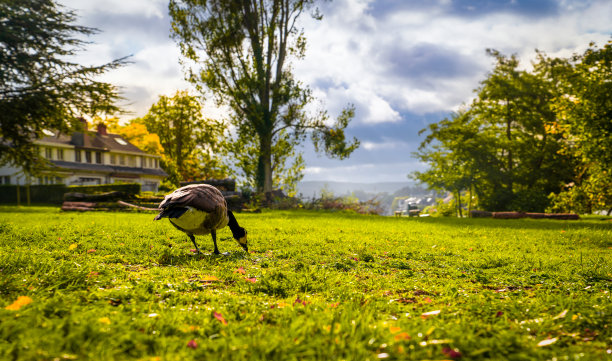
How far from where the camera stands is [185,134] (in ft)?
172

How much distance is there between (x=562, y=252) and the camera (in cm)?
1022

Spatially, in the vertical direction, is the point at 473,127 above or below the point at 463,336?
above

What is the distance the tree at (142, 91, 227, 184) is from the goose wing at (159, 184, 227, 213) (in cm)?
4386

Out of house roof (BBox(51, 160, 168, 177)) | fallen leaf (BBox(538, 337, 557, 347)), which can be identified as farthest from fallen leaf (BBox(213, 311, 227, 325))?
house roof (BBox(51, 160, 168, 177))

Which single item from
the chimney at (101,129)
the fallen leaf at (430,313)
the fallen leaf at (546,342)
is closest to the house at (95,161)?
the chimney at (101,129)

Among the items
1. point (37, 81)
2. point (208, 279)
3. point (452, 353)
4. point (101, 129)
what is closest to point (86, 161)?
point (101, 129)

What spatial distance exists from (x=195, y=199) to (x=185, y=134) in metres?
47.6

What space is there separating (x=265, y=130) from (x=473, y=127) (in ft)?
71.5

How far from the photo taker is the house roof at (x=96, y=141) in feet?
164

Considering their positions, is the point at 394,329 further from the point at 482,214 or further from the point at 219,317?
the point at 482,214

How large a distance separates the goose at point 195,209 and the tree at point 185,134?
143 feet

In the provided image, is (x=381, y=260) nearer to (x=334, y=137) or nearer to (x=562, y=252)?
(x=562, y=252)

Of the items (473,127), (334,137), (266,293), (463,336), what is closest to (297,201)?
(334,137)

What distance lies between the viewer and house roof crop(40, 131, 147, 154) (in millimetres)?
49900
